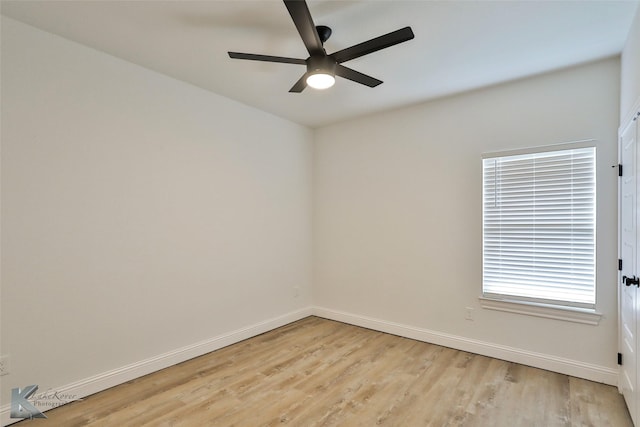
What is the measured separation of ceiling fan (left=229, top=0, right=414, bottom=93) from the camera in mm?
1724

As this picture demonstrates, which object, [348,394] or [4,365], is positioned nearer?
[4,365]

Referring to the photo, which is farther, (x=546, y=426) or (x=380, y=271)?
(x=380, y=271)

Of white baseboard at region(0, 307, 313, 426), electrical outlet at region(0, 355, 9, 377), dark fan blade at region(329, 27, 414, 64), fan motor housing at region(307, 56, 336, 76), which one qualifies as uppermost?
dark fan blade at region(329, 27, 414, 64)

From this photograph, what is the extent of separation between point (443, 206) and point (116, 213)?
3.22 m

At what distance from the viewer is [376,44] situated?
1.96 meters

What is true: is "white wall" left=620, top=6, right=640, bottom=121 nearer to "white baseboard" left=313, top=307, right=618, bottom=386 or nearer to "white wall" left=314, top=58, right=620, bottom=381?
"white wall" left=314, top=58, right=620, bottom=381

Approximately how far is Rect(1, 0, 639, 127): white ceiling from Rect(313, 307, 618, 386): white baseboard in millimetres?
2627

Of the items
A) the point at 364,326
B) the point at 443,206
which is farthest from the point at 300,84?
the point at 364,326

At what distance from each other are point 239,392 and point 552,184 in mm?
3305

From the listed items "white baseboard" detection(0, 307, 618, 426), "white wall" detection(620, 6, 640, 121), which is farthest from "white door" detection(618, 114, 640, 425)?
"white baseboard" detection(0, 307, 618, 426)

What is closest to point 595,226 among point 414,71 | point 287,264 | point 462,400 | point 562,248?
point 562,248

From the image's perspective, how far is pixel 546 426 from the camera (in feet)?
7.10

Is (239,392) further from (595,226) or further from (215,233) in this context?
(595,226)

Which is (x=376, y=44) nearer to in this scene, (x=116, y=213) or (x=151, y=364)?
(x=116, y=213)
